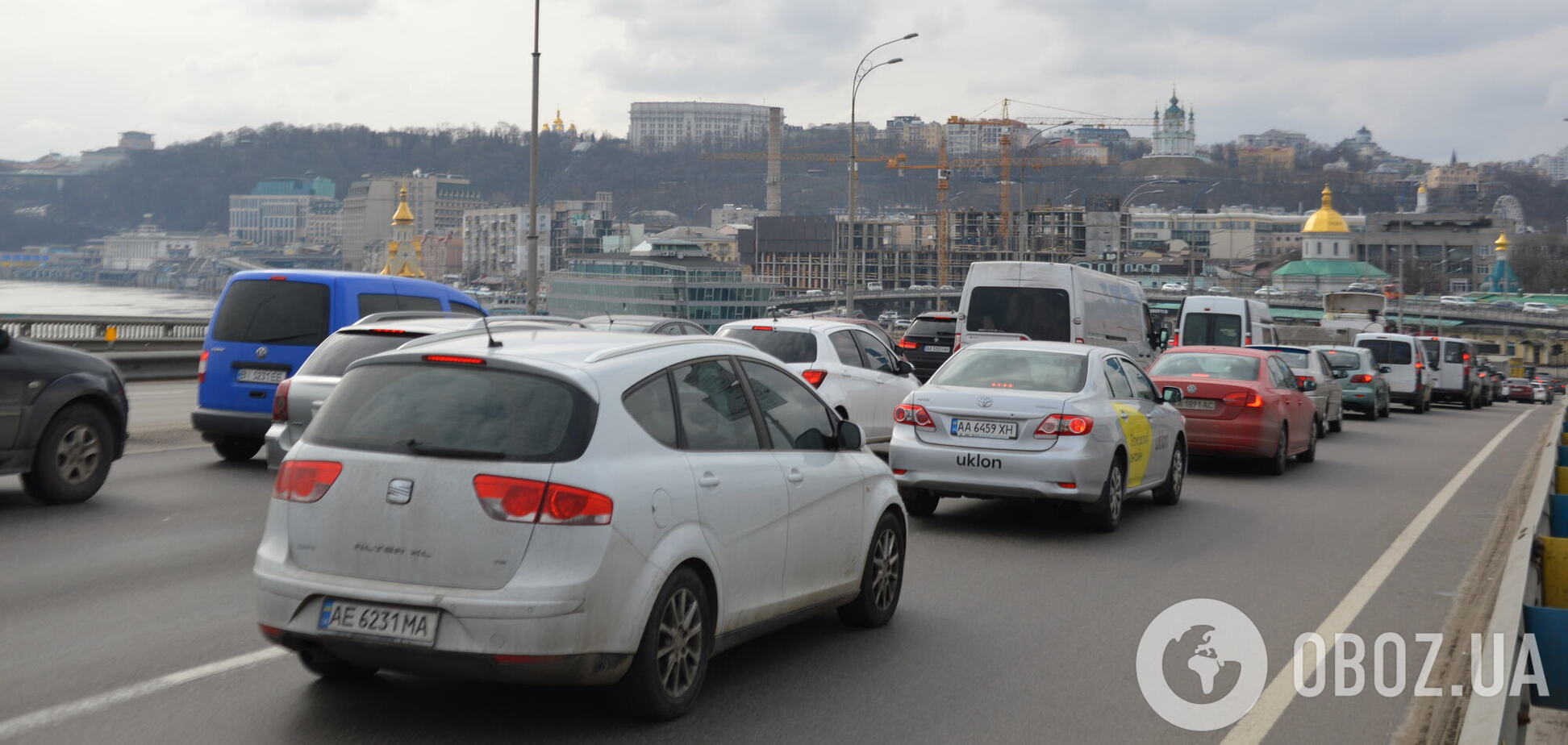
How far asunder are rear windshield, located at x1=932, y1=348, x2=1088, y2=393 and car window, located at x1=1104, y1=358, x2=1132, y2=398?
11.6 inches

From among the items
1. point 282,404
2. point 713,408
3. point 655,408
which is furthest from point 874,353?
point 655,408

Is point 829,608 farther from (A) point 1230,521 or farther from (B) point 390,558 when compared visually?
(A) point 1230,521

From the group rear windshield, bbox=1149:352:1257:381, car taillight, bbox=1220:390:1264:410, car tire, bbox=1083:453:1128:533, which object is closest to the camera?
car tire, bbox=1083:453:1128:533

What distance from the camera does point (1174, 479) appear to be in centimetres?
1334

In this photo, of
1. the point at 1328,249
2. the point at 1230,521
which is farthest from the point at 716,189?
the point at 1230,521

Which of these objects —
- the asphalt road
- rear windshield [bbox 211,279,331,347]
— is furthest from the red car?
rear windshield [bbox 211,279,331,347]

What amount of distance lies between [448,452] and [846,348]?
11259 mm

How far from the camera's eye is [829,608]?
22.6 ft

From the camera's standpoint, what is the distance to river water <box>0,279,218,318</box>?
65.8ft

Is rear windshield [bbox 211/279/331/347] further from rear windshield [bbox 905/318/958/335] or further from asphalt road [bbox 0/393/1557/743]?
rear windshield [bbox 905/318/958/335]

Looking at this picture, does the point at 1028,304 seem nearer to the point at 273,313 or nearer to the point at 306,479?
the point at 273,313

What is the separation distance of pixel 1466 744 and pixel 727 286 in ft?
255

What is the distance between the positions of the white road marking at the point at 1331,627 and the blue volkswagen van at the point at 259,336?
7889mm

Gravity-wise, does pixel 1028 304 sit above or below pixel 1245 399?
above
